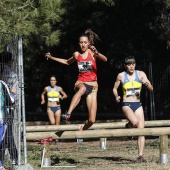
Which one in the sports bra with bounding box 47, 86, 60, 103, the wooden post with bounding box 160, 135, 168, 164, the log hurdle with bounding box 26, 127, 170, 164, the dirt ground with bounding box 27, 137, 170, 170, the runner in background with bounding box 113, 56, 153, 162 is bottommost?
the dirt ground with bounding box 27, 137, 170, 170

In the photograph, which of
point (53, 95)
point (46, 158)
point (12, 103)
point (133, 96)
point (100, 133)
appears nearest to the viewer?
point (12, 103)

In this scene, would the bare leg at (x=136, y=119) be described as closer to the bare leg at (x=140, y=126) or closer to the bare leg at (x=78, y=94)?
the bare leg at (x=140, y=126)

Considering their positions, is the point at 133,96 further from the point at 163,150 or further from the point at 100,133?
the point at 163,150

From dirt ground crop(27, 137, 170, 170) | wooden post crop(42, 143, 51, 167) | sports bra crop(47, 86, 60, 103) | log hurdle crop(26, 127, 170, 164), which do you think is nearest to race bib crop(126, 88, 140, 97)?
log hurdle crop(26, 127, 170, 164)

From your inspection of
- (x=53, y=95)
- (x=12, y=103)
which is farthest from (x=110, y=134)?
(x=53, y=95)

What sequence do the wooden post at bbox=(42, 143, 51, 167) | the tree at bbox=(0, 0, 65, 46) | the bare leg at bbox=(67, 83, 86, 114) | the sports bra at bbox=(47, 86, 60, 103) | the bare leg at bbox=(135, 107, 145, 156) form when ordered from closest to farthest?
1. the wooden post at bbox=(42, 143, 51, 167)
2. the bare leg at bbox=(67, 83, 86, 114)
3. the bare leg at bbox=(135, 107, 145, 156)
4. the tree at bbox=(0, 0, 65, 46)
5. the sports bra at bbox=(47, 86, 60, 103)

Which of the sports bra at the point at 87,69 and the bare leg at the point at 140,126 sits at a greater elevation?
the sports bra at the point at 87,69

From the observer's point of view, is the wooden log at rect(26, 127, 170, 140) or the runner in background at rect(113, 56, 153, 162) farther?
the runner in background at rect(113, 56, 153, 162)

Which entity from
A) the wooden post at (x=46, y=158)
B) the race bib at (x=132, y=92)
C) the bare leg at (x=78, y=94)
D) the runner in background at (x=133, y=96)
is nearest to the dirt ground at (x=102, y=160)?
the wooden post at (x=46, y=158)

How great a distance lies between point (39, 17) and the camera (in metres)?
15.5

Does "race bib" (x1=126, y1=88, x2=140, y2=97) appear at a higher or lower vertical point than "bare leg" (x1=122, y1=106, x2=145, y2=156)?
higher

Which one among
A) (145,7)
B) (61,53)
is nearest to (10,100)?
(145,7)

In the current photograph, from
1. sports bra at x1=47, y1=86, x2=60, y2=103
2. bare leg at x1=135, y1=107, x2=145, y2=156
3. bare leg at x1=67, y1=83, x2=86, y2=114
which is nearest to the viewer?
bare leg at x1=67, y1=83, x2=86, y2=114

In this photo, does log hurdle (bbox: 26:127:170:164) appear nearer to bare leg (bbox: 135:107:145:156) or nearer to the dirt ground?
the dirt ground
